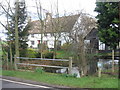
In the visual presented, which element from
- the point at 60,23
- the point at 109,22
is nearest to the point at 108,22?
the point at 109,22

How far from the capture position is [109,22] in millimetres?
14234

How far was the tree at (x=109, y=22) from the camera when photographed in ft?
43.3

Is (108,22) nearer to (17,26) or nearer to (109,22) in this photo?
(109,22)

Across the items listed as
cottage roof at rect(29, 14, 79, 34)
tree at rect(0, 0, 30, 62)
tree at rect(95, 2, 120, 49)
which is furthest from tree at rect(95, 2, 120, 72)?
tree at rect(0, 0, 30, 62)

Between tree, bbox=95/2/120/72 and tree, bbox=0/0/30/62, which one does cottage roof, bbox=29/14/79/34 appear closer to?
tree, bbox=0/0/30/62

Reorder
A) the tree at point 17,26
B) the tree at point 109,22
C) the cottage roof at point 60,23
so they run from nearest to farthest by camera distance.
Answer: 1. the tree at point 17,26
2. the tree at point 109,22
3. the cottage roof at point 60,23

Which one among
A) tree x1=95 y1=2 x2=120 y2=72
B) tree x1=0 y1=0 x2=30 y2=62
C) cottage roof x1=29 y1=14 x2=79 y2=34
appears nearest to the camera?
tree x1=0 y1=0 x2=30 y2=62

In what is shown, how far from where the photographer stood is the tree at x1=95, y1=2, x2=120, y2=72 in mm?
13211

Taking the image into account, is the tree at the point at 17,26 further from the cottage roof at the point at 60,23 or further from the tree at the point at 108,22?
the tree at the point at 108,22

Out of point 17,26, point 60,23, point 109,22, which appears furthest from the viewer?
point 60,23

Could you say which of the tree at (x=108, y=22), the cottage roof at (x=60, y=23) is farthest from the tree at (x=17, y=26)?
the tree at (x=108, y=22)

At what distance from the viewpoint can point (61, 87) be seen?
611cm

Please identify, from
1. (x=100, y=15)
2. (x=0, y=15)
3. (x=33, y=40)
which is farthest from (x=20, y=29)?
(x=33, y=40)

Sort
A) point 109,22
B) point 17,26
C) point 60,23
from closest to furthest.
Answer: point 17,26 < point 109,22 < point 60,23
